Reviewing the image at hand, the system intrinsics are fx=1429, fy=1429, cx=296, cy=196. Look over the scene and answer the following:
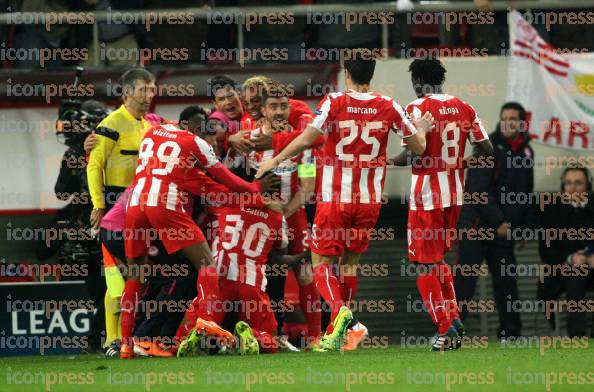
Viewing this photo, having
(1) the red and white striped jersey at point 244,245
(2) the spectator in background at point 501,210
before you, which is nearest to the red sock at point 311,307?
(1) the red and white striped jersey at point 244,245

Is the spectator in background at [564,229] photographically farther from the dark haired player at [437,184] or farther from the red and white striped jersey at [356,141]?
the red and white striped jersey at [356,141]

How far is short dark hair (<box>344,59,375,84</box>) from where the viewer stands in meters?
11.3

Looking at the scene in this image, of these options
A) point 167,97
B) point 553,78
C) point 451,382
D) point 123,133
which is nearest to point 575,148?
point 553,78

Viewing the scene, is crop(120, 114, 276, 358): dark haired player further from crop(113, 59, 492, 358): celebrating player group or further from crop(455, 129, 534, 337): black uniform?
crop(455, 129, 534, 337): black uniform

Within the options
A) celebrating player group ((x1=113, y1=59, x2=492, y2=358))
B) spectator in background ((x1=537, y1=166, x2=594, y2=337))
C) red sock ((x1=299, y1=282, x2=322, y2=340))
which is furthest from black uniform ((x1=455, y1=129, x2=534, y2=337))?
celebrating player group ((x1=113, y1=59, x2=492, y2=358))

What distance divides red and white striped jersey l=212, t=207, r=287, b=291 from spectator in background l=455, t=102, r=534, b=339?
298 centimetres

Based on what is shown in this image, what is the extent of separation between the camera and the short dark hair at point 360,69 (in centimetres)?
1128

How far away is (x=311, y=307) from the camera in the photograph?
1266 centimetres

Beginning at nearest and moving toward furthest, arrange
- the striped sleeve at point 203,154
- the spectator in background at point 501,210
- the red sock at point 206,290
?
the striped sleeve at point 203,154 < the red sock at point 206,290 < the spectator in background at point 501,210

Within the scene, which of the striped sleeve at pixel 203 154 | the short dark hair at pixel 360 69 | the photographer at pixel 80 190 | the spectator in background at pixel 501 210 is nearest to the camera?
the short dark hair at pixel 360 69

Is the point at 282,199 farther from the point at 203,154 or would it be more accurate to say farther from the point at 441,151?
the point at 441,151

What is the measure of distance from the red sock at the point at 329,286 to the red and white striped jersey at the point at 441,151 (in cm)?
84

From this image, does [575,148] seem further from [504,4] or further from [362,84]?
[362,84]

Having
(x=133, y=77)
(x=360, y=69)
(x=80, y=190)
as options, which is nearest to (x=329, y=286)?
(x=360, y=69)
